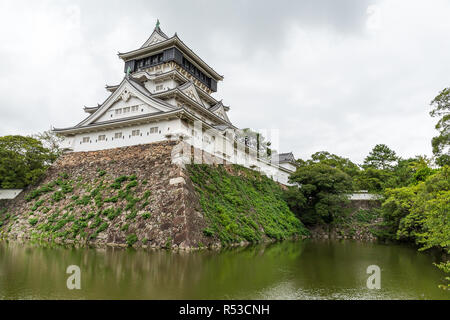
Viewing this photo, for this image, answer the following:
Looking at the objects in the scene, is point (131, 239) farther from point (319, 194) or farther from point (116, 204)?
point (319, 194)

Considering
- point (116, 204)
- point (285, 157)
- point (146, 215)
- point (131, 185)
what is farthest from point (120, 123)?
point (285, 157)

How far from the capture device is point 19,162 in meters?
20.9

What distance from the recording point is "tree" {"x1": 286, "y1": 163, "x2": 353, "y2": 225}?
25.1 meters

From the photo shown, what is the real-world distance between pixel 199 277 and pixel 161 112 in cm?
1293

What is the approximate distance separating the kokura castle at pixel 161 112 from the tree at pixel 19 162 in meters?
2.02

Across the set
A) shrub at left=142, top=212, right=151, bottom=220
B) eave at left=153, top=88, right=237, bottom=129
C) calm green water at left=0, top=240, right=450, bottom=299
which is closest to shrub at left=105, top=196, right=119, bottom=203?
shrub at left=142, top=212, right=151, bottom=220

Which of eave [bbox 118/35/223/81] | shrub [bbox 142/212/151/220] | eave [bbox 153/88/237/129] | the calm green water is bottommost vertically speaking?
the calm green water

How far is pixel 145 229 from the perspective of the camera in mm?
13719

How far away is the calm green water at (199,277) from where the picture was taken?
6.25 meters

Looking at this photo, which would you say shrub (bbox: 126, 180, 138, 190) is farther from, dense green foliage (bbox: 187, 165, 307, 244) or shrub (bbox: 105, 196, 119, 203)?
dense green foliage (bbox: 187, 165, 307, 244)

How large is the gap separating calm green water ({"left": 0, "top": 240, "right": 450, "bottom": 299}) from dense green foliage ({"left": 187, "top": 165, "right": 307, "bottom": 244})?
3.90 metres

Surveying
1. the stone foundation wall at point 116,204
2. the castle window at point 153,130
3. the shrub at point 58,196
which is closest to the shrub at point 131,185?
the stone foundation wall at point 116,204

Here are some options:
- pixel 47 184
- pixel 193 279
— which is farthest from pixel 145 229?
pixel 47 184
